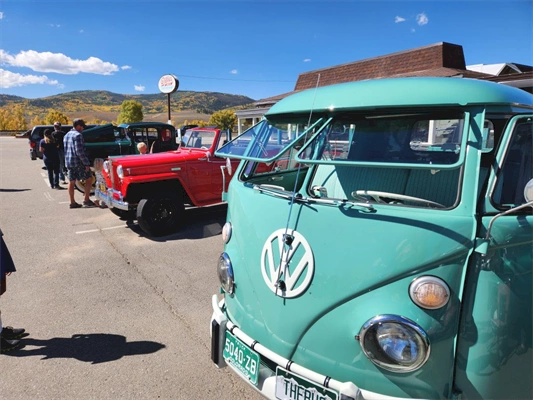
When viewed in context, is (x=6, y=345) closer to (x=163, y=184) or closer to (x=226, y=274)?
(x=226, y=274)

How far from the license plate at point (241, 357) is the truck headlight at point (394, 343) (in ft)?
2.23

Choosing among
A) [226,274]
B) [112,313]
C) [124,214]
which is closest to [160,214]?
[124,214]

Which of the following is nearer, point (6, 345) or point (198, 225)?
point (6, 345)

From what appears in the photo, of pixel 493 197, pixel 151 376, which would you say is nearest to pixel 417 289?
pixel 493 197

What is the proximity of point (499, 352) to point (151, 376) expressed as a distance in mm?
2331

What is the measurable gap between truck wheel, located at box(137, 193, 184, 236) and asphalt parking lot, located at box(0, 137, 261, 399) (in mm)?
203

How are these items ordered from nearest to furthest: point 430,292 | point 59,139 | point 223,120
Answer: point 430,292 → point 59,139 → point 223,120

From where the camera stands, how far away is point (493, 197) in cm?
179

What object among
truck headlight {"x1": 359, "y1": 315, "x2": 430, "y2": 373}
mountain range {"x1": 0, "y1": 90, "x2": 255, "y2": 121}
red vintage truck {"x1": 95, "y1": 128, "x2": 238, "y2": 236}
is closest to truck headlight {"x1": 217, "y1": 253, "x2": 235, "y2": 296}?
truck headlight {"x1": 359, "y1": 315, "x2": 430, "y2": 373}

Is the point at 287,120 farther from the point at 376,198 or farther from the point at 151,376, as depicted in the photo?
the point at 151,376

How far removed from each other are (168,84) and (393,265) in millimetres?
24371

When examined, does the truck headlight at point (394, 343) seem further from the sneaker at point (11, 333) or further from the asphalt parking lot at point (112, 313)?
the sneaker at point (11, 333)

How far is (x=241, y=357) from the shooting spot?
7.14 feet

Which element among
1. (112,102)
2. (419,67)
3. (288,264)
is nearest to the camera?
(288,264)
